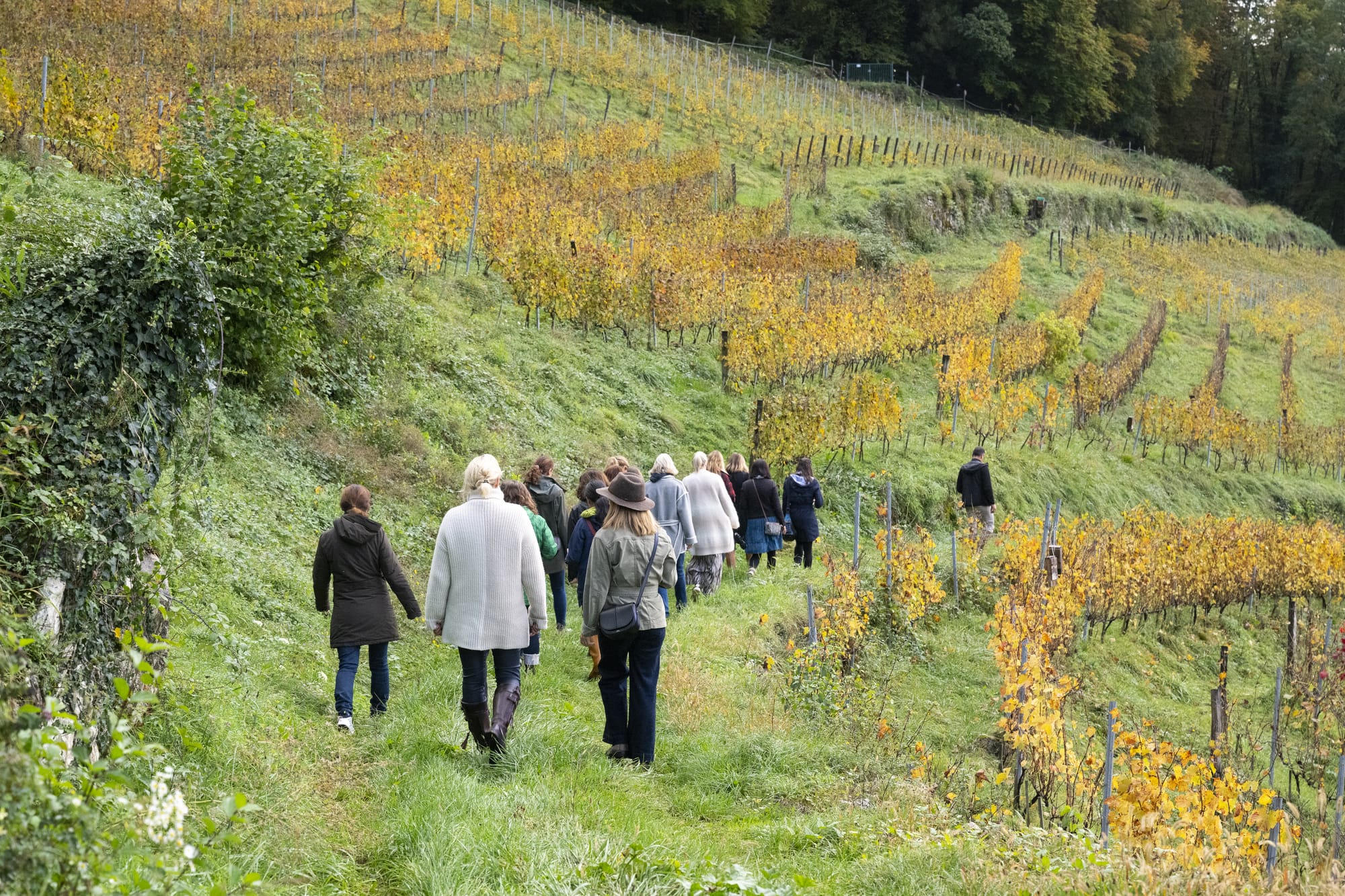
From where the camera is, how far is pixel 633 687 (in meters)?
6.17

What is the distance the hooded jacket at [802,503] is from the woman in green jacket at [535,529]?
15.9ft

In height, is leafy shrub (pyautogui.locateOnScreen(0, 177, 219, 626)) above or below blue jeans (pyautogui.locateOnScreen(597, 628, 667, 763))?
above

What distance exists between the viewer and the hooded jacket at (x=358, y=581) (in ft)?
20.5

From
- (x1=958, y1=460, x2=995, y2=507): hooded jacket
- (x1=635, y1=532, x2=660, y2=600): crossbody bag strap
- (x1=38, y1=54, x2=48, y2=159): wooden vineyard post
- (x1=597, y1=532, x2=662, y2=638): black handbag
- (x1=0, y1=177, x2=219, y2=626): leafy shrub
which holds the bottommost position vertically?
(x1=958, y1=460, x2=995, y2=507): hooded jacket

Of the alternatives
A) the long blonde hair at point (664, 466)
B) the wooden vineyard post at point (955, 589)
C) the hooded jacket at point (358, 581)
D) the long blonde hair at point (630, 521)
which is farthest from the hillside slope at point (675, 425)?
the long blonde hair at point (664, 466)

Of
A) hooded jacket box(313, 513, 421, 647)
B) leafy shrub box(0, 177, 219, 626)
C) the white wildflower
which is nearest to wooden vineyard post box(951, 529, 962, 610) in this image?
hooded jacket box(313, 513, 421, 647)

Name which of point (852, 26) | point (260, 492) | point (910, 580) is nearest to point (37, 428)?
point (260, 492)

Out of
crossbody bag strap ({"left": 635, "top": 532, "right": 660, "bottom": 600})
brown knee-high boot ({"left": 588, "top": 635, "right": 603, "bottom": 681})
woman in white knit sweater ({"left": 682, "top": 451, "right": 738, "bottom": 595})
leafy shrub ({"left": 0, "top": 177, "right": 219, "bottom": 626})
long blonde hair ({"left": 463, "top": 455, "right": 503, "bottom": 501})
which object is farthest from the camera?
woman in white knit sweater ({"left": 682, "top": 451, "right": 738, "bottom": 595})

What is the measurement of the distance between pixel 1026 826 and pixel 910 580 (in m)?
Answer: 5.93

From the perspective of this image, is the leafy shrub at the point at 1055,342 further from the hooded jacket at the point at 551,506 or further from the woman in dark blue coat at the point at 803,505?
the hooded jacket at the point at 551,506

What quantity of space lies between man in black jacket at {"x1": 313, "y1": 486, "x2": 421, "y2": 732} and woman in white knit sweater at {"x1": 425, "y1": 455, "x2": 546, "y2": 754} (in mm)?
594

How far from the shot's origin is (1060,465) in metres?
19.2

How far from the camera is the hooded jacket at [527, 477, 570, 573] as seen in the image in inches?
345

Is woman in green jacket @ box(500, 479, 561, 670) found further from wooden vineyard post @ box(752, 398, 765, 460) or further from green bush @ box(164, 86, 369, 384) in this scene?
wooden vineyard post @ box(752, 398, 765, 460)
